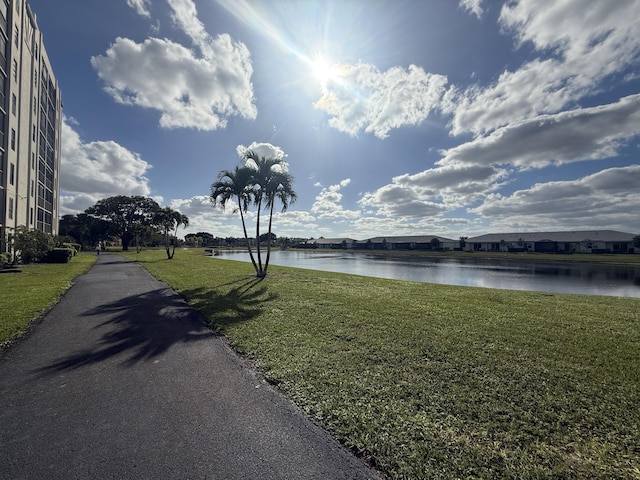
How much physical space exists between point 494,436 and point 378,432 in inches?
45.0

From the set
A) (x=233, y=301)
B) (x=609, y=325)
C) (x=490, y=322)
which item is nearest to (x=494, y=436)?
(x=490, y=322)

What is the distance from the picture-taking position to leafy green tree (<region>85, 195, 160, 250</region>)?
62812mm

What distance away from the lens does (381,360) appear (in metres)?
4.79

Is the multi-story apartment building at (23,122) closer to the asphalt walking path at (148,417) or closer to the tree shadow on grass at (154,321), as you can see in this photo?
the tree shadow on grass at (154,321)

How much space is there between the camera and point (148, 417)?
→ 3.26 m

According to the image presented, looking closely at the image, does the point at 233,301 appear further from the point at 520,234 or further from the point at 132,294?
→ the point at 520,234

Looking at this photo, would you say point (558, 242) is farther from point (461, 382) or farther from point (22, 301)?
point (22, 301)

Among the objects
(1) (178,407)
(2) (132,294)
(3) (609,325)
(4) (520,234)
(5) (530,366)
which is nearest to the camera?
(1) (178,407)

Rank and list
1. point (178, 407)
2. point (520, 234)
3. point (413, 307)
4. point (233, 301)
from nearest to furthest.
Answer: point (178, 407), point (413, 307), point (233, 301), point (520, 234)

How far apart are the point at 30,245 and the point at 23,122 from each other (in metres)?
13.1

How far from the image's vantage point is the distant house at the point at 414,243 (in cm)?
8450

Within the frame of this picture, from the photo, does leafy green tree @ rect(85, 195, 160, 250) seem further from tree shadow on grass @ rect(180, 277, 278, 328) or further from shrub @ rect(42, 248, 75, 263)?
tree shadow on grass @ rect(180, 277, 278, 328)

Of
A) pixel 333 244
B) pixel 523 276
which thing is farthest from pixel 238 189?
pixel 333 244

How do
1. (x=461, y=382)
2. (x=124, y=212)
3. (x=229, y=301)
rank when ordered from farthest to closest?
(x=124, y=212) < (x=229, y=301) < (x=461, y=382)
